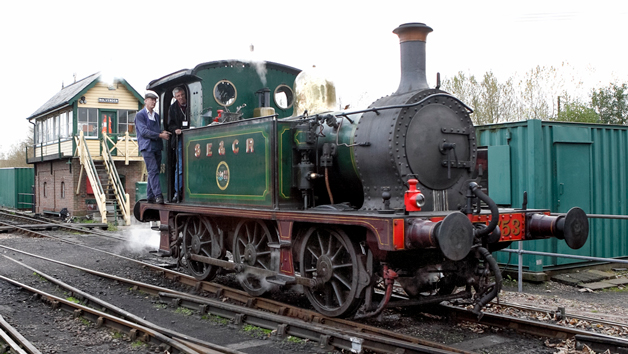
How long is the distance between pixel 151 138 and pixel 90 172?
11.7m

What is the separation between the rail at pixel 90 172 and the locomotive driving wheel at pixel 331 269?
43.1ft

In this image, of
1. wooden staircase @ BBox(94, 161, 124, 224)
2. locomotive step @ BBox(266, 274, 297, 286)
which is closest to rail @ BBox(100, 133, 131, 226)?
wooden staircase @ BBox(94, 161, 124, 224)

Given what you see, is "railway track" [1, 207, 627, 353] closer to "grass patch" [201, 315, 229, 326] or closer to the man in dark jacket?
"grass patch" [201, 315, 229, 326]

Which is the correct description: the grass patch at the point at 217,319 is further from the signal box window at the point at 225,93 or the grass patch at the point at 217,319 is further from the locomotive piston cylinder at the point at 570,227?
the locomotive piston cylinder at the point at 570,227

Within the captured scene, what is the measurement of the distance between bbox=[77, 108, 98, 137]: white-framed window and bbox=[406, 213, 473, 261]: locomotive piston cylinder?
18.7 m

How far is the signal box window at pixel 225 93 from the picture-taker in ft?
24.1

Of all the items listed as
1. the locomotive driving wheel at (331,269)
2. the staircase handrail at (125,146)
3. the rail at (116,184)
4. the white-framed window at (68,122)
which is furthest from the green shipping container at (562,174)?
the white-framed window at (68,122)

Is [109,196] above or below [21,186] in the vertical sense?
below

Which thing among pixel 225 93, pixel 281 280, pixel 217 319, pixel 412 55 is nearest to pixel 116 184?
pixel 225 93

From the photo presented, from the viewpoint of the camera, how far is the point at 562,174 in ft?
26.8

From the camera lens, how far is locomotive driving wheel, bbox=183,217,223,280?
23.7 feet

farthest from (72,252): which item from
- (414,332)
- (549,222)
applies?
(549,222)

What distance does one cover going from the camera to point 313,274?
223 inches

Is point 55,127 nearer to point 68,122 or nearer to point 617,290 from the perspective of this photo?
point 68,122
